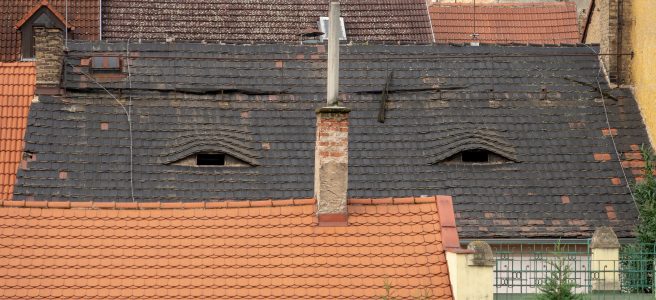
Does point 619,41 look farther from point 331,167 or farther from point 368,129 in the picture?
point 331,167

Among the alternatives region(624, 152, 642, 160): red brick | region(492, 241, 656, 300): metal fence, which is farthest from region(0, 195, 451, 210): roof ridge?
region(624, 152, 642, 160): red brick

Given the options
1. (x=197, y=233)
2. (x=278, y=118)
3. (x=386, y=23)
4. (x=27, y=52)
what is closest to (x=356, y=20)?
(x=386, y=23)

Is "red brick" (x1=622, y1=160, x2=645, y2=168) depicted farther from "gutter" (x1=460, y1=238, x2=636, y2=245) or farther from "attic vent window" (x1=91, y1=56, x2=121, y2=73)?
"attic vent window" (x1=91, y1=56, x2=121, y2=73)

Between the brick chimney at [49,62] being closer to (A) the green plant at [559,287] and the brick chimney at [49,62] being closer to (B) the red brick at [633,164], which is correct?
(B) the red brick at [633,164]

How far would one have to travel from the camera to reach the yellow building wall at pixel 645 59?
89.2 feet

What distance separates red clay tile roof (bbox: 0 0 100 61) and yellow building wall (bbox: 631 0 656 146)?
14.4m

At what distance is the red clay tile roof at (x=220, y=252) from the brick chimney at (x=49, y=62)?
22.7ft

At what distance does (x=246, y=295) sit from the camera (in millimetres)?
18875

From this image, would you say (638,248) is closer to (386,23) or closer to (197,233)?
(197,233)

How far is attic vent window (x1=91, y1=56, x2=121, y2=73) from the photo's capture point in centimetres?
2709

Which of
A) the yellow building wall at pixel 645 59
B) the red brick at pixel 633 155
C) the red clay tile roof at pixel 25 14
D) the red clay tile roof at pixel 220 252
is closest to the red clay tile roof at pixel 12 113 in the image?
the red clay tile roof at pixel 220 252

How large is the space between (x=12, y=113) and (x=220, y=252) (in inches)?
345

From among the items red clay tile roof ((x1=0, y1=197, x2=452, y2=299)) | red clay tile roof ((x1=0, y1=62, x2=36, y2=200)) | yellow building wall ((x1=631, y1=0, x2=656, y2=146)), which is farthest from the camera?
yellow building wall ((x1=631, y1=0, x2=656, y2=146))

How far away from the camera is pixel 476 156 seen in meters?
26.5
